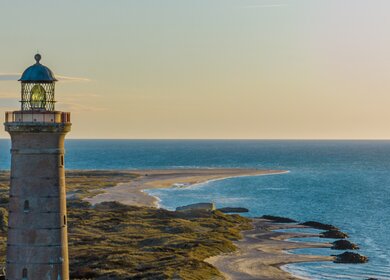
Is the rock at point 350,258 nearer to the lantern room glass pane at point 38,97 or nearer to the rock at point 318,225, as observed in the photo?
the rock at point 318,225

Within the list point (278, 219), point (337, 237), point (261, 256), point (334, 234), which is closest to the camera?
point (261, 256)

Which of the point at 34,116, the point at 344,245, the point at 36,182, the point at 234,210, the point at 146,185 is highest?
the point at 34,116

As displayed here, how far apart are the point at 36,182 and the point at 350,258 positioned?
43109mm

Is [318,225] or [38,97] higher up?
[38,97]

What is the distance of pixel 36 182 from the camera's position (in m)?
24.3

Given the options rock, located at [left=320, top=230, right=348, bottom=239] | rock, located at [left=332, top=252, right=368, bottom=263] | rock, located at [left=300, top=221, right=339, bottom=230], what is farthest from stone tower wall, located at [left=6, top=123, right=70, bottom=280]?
rock, located at [left=300, top=221, right=339, bottom=230]

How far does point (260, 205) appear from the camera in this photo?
115 metres

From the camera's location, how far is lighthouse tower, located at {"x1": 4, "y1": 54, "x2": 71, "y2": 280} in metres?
24.1

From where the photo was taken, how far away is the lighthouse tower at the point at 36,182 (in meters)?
24.1

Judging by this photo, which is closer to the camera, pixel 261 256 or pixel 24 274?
pixel 24 274

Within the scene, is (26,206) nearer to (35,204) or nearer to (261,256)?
(35,204)

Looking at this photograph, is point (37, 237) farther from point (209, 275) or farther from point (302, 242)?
point (302, 242)

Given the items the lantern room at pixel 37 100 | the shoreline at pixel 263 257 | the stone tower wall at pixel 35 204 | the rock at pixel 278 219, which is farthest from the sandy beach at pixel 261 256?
the lantern room at pixel 37 100

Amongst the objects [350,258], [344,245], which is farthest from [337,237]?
[350,258]
